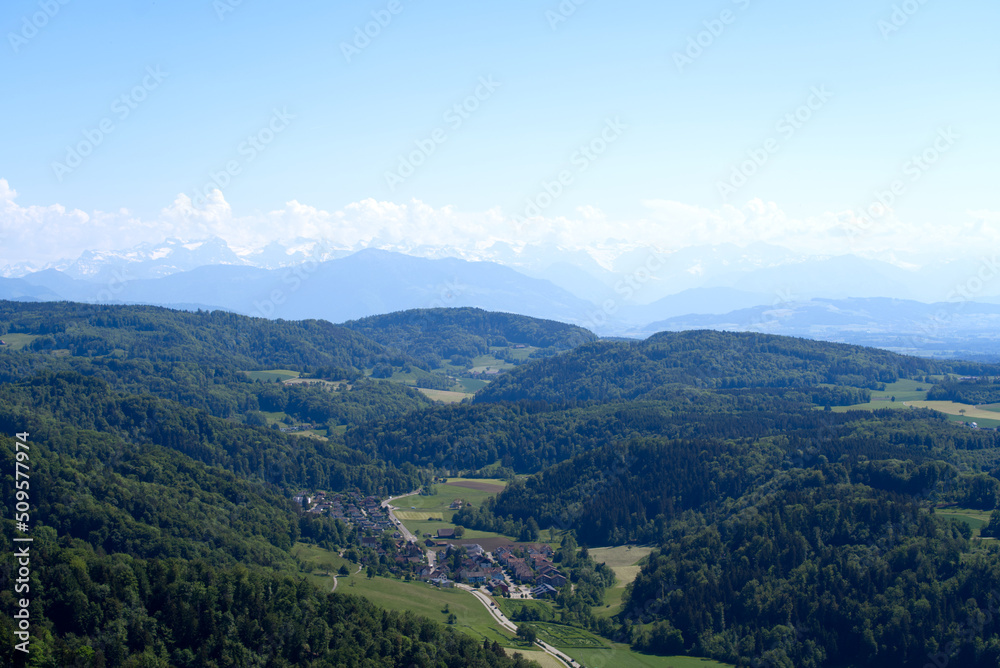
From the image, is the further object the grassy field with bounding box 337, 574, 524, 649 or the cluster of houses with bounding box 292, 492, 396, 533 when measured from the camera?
the cluster of houses with bounding box 292, 492, 396, 533

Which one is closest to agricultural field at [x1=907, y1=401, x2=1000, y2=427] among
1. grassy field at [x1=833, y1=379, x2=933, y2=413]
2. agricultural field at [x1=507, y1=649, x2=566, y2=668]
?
grassy field at [x1=833, y1=379, x2=933, y2=413]

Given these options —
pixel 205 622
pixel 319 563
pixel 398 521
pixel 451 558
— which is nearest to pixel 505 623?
pixel 451 558

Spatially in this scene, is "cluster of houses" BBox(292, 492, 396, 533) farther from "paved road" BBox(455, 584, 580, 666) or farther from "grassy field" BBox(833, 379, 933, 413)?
"grassy field" BBox(833, 379, 933, 413)

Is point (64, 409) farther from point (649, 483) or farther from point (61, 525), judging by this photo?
point (649, 483)

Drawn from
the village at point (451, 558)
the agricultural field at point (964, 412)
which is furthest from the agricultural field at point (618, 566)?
the agricultural field at point (964, 412)

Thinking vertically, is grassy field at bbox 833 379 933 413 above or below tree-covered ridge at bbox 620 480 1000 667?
above

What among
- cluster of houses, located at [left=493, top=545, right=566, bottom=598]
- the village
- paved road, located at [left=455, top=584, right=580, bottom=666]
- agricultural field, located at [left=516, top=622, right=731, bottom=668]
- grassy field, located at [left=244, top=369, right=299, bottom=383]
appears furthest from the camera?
grassy field, located at [left=244, top=369, right=299, bottom=383]
